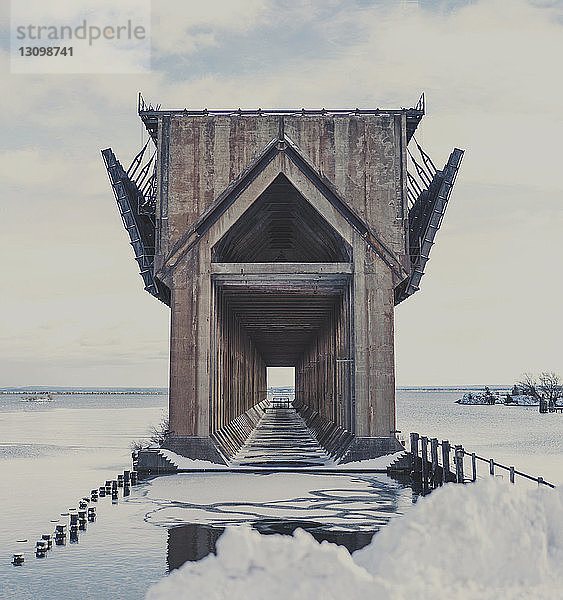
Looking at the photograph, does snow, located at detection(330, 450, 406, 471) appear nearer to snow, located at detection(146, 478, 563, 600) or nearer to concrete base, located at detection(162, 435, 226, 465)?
concrete base, located at detection(162, 435, 226, 465)

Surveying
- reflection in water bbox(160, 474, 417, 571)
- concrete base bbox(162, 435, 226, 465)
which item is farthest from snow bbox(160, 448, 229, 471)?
reflection in water bbox(160, 474, 417, 571)

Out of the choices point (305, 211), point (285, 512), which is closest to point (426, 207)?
point (305, 211)

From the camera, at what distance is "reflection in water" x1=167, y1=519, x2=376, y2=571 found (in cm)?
1903

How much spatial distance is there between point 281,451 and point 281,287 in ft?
43.3

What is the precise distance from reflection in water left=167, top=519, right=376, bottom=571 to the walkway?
14119mm

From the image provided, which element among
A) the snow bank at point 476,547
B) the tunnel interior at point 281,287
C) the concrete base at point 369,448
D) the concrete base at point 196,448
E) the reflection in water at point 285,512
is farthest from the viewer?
the tunnel interior at point 281,287

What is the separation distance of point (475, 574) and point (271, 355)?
354 feet

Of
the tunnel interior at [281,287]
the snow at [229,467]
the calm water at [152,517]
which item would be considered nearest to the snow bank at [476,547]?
the calm water at [152,517]

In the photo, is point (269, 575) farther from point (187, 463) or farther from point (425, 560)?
point (187, 463)

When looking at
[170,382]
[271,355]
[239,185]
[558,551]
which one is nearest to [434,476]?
[170,382]

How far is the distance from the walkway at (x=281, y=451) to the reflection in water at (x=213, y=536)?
14.1m

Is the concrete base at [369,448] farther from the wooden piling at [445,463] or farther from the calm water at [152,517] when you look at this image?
the wooden piling at [445,463]

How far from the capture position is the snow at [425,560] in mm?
9547

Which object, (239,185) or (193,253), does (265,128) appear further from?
Result: (193,253)
